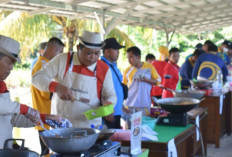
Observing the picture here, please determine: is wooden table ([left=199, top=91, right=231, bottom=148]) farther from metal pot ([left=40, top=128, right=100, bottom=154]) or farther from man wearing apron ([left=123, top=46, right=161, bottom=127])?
metal pot ([left=40, top=128, right=100, bottom=154])

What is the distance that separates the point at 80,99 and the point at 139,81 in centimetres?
231

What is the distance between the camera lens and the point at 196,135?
166 inches

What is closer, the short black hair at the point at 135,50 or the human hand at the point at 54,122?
the human hand at the point at 54,122

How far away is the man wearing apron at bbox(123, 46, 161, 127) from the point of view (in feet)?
16.9

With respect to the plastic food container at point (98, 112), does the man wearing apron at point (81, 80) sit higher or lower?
higher

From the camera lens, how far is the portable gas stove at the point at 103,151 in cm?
193

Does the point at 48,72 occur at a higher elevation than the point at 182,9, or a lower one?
lower

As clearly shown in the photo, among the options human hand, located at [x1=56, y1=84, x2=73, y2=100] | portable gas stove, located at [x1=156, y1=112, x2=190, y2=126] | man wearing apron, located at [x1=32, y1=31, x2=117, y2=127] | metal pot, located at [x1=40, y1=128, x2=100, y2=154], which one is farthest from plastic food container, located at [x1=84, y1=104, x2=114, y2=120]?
portable gas stove, located at [x1=156, y1=112, x2=190, y2=126]

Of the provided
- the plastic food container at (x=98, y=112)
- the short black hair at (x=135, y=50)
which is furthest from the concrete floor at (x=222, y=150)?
the plastic food container at (x=98, y=112)

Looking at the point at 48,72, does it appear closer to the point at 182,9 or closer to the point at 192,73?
the point at 192,73

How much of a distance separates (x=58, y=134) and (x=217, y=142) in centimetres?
421

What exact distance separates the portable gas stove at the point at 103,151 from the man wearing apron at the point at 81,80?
2.73 feet

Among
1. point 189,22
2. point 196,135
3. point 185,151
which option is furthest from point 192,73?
point 189,22

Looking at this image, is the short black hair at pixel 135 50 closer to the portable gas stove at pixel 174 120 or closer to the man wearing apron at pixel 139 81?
the man wearing apron at pixel 139 81
